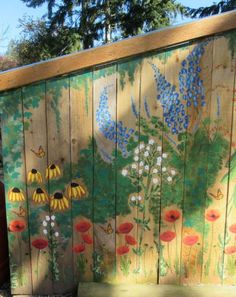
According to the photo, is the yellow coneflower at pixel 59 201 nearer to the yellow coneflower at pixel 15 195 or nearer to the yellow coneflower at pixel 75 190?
the yellow coneflower at pixel 75 190

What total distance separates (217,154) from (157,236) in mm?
641

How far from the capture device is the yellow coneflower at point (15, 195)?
203cm

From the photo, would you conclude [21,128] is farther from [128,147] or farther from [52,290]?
[52,290]

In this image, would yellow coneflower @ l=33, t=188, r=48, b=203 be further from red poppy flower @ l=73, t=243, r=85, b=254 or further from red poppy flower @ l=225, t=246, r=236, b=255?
red poppy flower @ l=225, t=246, r=236, b=255

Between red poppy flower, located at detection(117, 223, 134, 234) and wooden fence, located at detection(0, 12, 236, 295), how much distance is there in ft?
0.04

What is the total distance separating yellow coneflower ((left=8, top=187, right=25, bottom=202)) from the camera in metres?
2.03

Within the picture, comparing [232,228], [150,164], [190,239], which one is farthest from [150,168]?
[232,228]

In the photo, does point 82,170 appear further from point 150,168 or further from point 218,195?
point 218,195

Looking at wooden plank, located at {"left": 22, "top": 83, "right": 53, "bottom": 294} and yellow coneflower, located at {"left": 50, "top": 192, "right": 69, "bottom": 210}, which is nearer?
wooden plank, located at {"left": 22, "top": 83, "right": 53, "bottom": 294}

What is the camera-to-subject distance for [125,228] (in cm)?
207

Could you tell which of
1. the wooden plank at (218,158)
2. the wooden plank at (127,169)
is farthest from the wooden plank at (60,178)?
the wooden plank at (218,158)

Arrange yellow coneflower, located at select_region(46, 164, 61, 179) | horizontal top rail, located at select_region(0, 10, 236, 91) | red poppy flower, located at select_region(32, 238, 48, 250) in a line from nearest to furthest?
horizontal top rail, located at select_region(0, 10, 236, 91) → yellow coneflower, located at select_region(46, 164, 61, 179) → red poppy flower, located at select_region(32, 238, 48, 250)

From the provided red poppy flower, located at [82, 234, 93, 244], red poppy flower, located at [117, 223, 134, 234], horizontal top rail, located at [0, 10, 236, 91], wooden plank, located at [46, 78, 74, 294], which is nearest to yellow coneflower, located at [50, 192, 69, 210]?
wooden plank, located at [46, 78, 74, 294]

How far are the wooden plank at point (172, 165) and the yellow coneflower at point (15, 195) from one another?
2.88ft
